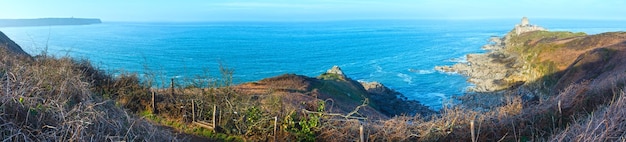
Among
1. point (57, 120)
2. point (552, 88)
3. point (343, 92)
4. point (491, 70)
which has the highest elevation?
point (57, 120)

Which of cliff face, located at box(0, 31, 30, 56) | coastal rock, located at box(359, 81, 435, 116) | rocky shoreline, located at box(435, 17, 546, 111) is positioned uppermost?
cliff face, located at box(0, 31, 30, 56)

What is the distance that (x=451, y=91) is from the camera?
168 feet

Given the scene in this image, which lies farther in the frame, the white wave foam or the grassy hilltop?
the white wave foam

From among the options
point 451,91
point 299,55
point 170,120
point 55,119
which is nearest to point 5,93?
point 55,119

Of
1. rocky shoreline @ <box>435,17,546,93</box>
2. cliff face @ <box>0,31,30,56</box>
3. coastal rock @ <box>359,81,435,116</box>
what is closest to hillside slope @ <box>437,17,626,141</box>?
rocky shoreline @ <box>435,17,546,93</box>

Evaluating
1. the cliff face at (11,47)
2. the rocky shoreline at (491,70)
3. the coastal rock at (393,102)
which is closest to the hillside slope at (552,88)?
the rocky shoreline at (491,70)

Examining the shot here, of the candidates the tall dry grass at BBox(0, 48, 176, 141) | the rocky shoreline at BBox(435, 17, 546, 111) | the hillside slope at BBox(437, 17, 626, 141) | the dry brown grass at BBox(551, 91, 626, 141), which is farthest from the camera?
the rocky shoreline at BBox(435, 17, 546, 111)

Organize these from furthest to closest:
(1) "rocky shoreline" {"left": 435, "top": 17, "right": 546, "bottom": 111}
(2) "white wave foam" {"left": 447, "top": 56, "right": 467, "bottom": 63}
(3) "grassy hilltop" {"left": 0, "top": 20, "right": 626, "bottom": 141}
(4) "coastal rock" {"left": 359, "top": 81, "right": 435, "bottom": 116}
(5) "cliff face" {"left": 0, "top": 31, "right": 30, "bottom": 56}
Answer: (2) "white wave foam" {"left": 447, "top": 56, "right": 467, "bottom": 63}, (1) "rocky shoreline" {"left": 435, "top": 17, "right": 546, "bottom": 111}, (4) "coastal rock" {"left": 359, "top": 81, "right": 435, "bottom": 116}, (5) "cliff face" {"left": 0, "top": 31, "right": 30, "bottom": 56}, (3) "grassy hilltop" {"left": 0, "top": 20, "right": 626, "bottom": 141}

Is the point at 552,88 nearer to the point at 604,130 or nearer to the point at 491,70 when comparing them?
the point at 491,70

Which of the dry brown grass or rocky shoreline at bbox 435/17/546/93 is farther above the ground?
the dry brown grass

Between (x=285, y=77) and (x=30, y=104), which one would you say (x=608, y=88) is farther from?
(x=285, y=77)

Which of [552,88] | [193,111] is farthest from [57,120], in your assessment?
[552,88]

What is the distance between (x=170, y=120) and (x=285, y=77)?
23.0 m

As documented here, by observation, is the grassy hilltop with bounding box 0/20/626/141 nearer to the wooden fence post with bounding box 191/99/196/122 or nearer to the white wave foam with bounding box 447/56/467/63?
the wooden fence post with bounding box 191/99/196/122
